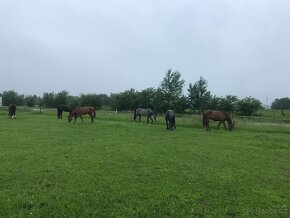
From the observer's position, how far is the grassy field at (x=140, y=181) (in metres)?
7.18

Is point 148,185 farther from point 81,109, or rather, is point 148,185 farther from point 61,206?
point 81,109

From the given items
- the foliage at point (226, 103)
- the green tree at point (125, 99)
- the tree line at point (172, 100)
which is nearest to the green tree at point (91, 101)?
the tree line at point (172, 100)

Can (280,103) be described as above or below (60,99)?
above

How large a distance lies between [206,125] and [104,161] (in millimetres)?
17142

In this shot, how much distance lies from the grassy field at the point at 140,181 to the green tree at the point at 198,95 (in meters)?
46.0

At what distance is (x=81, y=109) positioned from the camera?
3180 cm

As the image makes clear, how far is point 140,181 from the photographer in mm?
9297

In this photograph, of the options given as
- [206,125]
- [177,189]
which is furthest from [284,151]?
[206,125]

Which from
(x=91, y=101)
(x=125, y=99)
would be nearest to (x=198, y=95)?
(x=125, y=99)

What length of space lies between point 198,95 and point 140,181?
5456 cm

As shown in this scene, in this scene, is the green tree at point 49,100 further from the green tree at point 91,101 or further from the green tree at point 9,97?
the green tree at point 9,97

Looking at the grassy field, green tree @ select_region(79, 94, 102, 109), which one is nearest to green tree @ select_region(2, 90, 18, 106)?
green tree @ select_region(79, 94, 102, 109)

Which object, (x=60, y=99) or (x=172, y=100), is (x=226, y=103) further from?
(x=60, y=99)

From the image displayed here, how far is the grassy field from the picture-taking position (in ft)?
23.5
